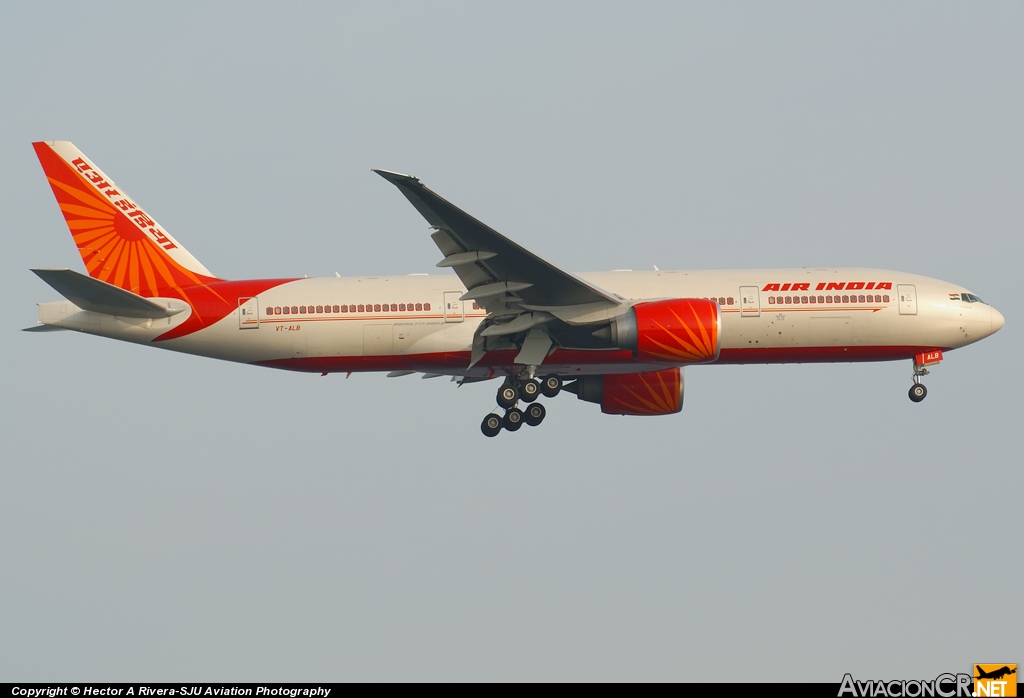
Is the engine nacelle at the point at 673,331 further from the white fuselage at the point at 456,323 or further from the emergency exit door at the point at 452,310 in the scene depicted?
the emergency exit door at the point at 452,310

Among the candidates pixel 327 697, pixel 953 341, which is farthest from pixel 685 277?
pixel 327 697

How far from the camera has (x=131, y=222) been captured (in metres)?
43.8

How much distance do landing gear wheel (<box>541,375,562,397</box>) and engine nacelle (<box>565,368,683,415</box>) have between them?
2139 millimetres

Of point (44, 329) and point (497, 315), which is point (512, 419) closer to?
point (497, 315)

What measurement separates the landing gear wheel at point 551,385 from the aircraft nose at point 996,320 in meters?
14.6

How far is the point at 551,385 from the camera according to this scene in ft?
142

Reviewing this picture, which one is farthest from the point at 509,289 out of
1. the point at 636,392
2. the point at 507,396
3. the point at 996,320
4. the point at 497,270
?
the point at 996,320

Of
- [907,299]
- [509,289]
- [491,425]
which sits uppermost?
[907,299]

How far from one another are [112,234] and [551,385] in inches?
603

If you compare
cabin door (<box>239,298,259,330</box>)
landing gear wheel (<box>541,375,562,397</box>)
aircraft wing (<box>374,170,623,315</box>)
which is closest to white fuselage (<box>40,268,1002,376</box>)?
cabin door (<box>239,298,259,330</box>)

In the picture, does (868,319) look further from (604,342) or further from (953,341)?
(604,342)

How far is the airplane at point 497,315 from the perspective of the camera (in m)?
39.7

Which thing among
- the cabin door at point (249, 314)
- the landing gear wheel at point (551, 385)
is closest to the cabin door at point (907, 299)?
the landing gear wheel at point (551, 385)

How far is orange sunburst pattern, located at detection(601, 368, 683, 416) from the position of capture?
45.0 meters
